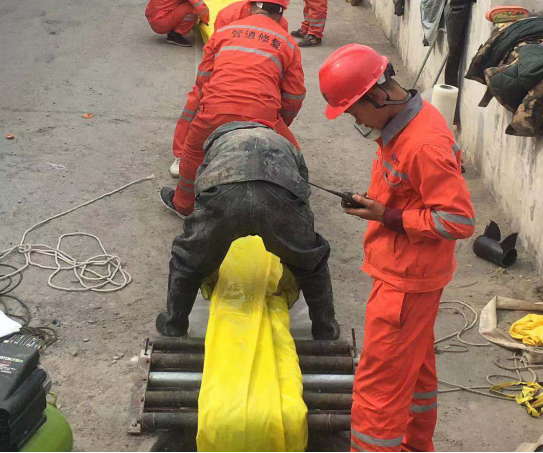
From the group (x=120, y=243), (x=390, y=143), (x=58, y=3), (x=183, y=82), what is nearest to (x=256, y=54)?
(x=120, y=243)

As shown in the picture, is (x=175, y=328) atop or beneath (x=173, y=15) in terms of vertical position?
atop

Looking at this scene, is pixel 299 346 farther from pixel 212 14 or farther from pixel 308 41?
pixel 308 41

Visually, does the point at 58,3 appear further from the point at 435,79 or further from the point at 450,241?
the point at 450,241

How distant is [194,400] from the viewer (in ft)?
13.2

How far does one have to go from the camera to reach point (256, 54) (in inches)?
223

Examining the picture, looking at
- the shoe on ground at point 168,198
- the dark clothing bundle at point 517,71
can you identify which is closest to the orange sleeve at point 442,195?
the dark clothing bundle at point 517,71

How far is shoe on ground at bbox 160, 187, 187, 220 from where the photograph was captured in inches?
250

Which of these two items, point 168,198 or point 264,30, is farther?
point 168,198

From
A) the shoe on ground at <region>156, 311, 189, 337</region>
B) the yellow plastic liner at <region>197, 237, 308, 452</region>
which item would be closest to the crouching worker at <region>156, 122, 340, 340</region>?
the shoe on ground at <region>156, 311, 189, 337</region>

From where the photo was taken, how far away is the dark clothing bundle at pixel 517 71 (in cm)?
557

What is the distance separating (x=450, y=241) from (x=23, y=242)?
3427 millimetres

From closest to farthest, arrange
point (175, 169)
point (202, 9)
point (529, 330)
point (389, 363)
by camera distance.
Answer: point (389, 363) → point (529, 330) → point (175, 169) → point (202, 9)

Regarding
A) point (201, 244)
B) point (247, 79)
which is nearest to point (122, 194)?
point (247, 79)

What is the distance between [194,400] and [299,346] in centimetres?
78
